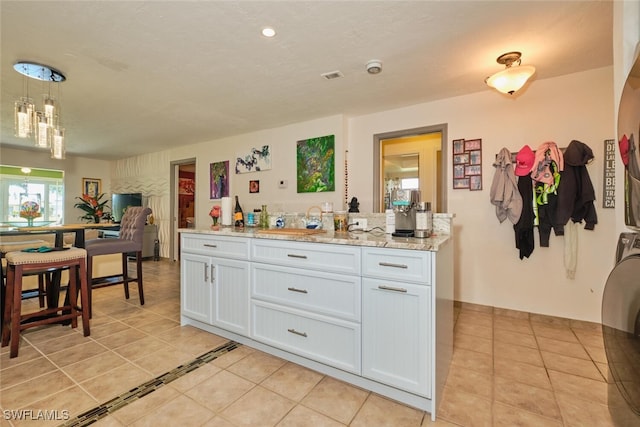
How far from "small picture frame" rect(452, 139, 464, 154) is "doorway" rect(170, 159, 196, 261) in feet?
15.0

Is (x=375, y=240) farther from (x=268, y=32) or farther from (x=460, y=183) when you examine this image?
(x=460, y=183)

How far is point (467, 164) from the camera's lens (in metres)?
2.99

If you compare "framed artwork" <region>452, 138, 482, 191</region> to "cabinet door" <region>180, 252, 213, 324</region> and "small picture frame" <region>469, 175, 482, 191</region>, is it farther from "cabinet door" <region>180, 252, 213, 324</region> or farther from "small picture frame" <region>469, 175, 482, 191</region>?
"cabinet door" <region>180, 252, 213, 324</region>

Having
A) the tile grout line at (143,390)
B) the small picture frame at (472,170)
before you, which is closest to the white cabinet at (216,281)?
the tile grout line at (143,390)

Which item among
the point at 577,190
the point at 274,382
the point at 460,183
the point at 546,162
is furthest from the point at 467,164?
the point at 274,382

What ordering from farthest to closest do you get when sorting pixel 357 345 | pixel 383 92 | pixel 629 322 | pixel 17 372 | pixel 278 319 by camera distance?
1. pixel 383 92
2. pixel 278 319
3. pixel 17 372
4. pixel 357 345
5. pixel 629 322

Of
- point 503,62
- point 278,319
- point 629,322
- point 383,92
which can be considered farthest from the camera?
point 383,92

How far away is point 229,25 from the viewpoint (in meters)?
1.86

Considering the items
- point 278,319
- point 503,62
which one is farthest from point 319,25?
point 278,319

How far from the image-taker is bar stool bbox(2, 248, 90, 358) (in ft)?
6.60

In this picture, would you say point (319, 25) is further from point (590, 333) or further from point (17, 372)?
point (590, 333)

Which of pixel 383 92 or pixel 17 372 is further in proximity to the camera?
pixel 383 92

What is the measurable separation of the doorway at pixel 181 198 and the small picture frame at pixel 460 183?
462cm

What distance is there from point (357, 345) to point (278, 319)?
0.62 metres
